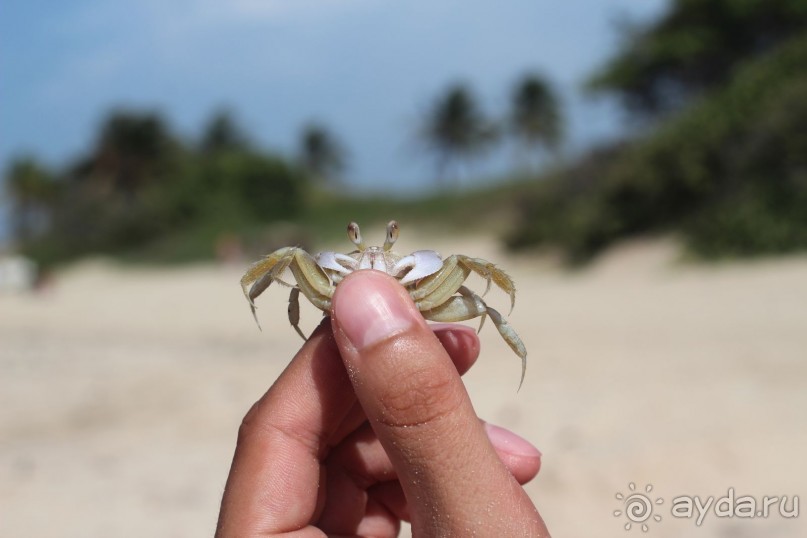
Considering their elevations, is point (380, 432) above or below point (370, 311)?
below

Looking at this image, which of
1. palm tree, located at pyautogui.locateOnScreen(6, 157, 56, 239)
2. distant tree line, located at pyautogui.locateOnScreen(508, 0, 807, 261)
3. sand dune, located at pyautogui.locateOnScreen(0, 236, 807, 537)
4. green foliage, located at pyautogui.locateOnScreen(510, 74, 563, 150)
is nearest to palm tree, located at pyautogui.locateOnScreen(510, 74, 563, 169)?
green foliage, located at pyautogui.locateOnScreen(510, 74, 563, 150)

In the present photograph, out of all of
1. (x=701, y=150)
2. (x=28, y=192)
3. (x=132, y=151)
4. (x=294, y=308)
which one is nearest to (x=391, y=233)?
(x=294, y=308)

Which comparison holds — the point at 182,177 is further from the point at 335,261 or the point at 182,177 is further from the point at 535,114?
the point at 335,261

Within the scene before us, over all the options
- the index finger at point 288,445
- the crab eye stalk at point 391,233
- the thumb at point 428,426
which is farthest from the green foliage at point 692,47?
the thumb at point 428,426

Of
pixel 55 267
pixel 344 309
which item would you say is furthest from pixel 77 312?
pixel 55 267

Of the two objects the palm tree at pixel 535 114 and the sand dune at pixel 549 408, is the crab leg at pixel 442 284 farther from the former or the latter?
the palm tree at pixel 535 114

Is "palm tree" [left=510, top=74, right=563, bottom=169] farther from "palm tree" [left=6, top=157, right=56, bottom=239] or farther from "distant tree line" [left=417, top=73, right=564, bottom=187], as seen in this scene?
"palm tree" [left=6, top=157, right=56, bottom=239]

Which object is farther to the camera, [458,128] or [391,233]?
[458,128]
